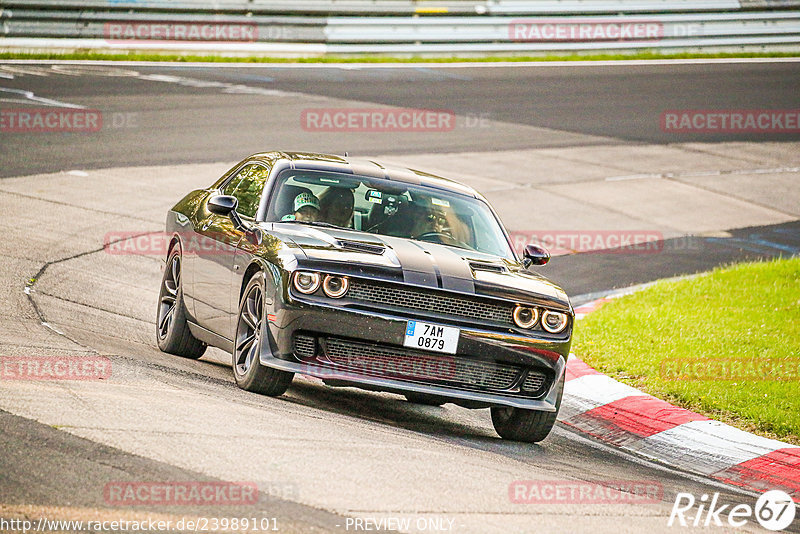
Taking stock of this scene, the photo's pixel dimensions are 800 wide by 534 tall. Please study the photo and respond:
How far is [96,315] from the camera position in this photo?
9.95 meters

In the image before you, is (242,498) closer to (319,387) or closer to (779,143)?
(319,387)

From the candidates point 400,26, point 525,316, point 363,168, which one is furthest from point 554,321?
point 400,26

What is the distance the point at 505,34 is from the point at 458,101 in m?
6.62

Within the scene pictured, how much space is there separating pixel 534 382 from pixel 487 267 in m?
0.78

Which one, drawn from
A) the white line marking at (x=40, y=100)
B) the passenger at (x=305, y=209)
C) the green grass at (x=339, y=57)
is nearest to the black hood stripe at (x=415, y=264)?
the passenger at (x=305, y=209)

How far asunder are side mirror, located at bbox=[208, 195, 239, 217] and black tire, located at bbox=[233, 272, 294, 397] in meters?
0.65

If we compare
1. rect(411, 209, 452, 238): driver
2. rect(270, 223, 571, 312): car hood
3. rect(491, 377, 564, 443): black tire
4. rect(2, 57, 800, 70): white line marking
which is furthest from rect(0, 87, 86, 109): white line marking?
rect(491, 377, 564, 443): black tire

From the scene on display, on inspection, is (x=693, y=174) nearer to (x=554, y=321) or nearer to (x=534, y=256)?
(x=534, y=256)

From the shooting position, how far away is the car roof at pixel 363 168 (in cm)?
854

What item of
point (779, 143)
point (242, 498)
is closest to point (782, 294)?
point (242, 498)

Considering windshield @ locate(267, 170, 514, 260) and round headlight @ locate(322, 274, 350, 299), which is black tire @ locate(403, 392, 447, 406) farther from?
windshield @ locate(267, 170, 514, 260)

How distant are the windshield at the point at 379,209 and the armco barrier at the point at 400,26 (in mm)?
18445

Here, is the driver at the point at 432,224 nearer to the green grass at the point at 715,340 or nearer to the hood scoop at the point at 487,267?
the hood scoop at the point at 487,267

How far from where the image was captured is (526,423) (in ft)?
25.2
